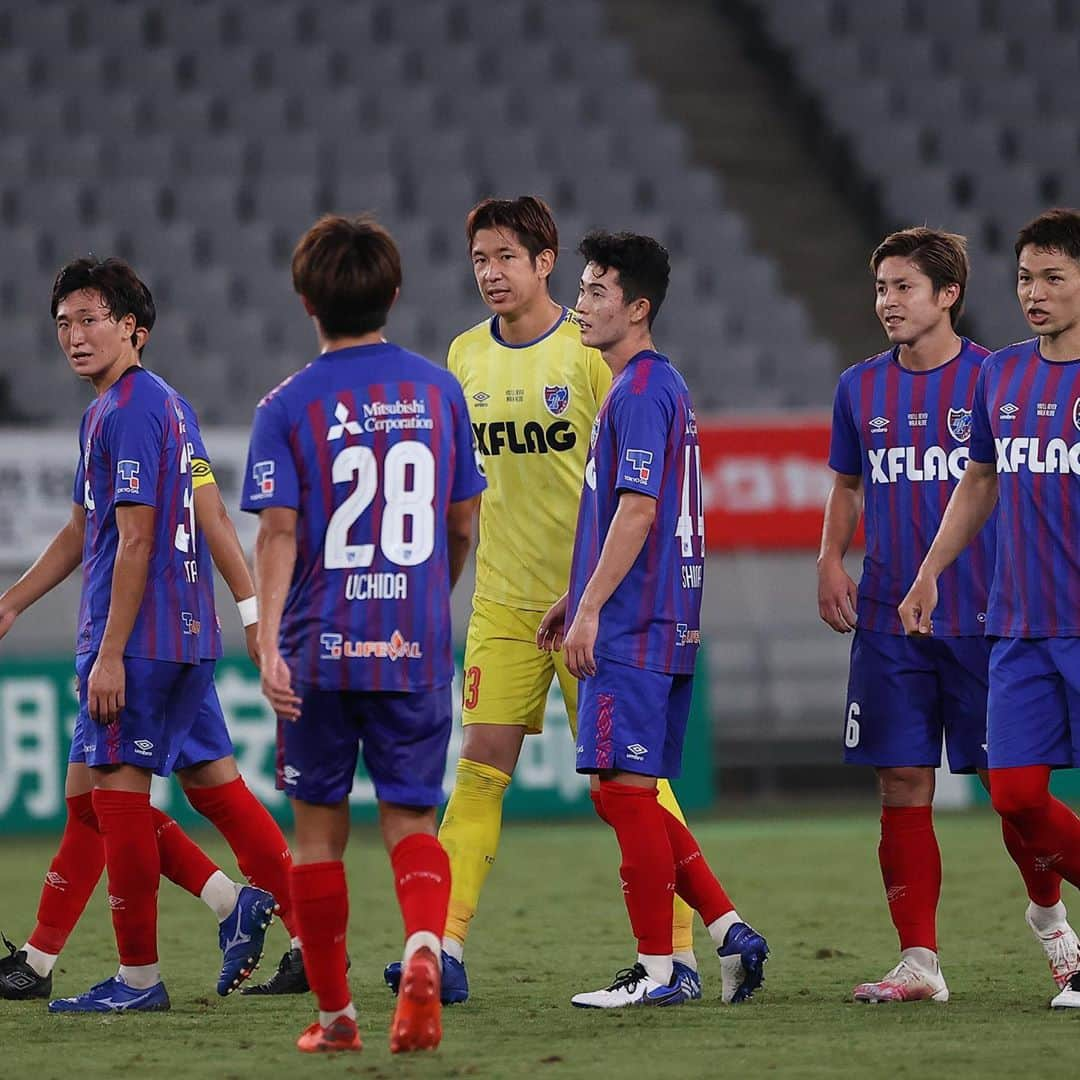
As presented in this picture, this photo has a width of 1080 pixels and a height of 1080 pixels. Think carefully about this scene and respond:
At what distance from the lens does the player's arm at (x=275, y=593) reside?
14.4 ft

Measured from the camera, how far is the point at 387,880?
30.4 ft

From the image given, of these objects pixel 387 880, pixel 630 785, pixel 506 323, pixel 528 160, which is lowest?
pixel 387 880

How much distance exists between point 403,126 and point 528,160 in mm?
1121

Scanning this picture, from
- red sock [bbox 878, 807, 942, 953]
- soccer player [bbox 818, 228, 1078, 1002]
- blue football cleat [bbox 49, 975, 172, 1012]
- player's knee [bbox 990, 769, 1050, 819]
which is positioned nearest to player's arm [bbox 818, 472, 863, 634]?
soccer player [bbox 818, 228, 1078, 1002]

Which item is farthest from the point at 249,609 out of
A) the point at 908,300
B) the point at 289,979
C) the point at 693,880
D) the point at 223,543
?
the point at 908,300

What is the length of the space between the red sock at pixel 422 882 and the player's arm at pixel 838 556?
1.51m

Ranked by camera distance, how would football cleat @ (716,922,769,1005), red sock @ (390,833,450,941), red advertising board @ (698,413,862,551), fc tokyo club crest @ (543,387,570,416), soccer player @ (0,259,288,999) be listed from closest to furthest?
1. red sock @ (390,833,450,941)
2. football cleat @ (716,922,769,1005)
3. soccer player @ (0,259,288,999)
4. fc tokyo club crest @ (543,387,570,416)
5. red advertising board @ (698,413,862,551)

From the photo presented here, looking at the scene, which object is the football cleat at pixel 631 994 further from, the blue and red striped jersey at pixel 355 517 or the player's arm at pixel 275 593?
the player's arm at pixel 275 593

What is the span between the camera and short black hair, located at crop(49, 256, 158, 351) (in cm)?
555

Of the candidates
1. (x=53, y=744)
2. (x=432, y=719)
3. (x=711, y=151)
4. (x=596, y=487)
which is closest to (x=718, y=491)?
(x=53, y=744)

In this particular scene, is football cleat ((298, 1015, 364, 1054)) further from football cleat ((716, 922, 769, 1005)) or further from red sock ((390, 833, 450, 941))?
football cleat ((716, 922, 769, 1005))

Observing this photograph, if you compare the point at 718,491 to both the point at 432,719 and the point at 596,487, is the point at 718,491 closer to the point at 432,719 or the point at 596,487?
the point at 596,487

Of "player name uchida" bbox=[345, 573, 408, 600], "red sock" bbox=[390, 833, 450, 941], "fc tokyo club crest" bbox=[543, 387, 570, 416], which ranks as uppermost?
"fc tokyo club crest" bbox=[543, 387, 570, 416]

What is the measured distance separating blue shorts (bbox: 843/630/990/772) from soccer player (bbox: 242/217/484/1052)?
148 cm
